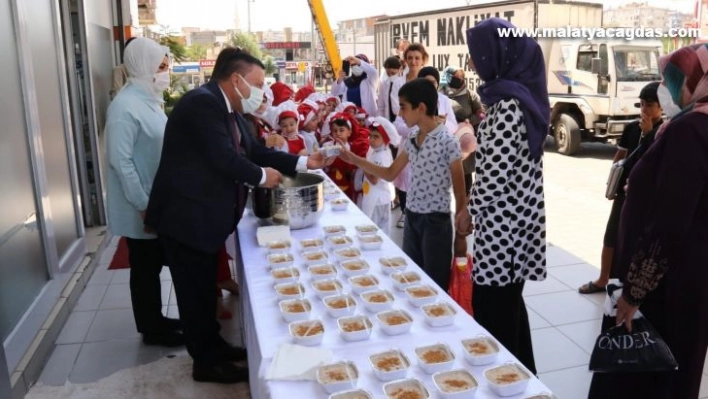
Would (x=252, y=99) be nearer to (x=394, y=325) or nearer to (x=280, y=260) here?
(x=280, y=260)

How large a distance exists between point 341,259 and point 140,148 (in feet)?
4.25

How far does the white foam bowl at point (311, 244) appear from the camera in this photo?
2.27 metres

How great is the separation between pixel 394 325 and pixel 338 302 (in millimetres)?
249

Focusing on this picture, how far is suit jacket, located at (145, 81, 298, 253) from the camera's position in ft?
7.16

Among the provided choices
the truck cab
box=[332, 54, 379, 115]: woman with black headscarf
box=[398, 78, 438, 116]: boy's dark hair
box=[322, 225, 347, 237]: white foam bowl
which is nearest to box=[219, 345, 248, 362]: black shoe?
box=[322, 225, 347, 237]: white foam bowl

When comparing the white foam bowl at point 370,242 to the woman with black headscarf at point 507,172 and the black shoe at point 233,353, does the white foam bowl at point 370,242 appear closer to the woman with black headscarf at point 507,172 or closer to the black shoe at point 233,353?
the woman with black headscarf at point 507,172

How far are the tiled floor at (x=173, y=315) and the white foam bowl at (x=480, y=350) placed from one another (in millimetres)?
1301

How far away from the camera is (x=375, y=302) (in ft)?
5.57

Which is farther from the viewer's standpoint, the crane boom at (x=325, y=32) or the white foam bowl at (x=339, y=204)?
the crane boom at (x=325, y=32)

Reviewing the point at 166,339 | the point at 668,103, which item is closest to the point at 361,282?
the point at 668,103

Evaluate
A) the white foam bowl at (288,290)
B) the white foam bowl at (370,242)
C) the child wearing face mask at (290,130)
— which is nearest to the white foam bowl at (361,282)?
the white foam bowl at (288,290)

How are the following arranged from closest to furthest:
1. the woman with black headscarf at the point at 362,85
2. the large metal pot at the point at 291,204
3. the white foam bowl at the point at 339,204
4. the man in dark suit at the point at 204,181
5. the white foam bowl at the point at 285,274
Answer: the white foam bowl at the point at 285,274 < the man in dark suit at the point at 204,181 < the large metal pot at the point at 291,204 < the white foam bowl at the point at 339,204 < the woman with black headscarf at the point at 362,85

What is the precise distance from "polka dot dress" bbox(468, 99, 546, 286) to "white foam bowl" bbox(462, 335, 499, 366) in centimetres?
71

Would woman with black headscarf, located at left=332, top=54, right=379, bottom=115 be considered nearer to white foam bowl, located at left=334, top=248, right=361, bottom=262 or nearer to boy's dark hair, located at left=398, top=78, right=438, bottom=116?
boy's dark hair, located at left=398, top=78, right=438, bottom=116
